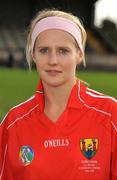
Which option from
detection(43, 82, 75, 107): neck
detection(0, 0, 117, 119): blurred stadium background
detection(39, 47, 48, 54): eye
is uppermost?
detection(0, 0, 117, 119): blurred stadium background

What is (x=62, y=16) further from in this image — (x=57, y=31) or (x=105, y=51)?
(x=105, y=51)

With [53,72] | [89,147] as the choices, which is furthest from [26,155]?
[53,72]

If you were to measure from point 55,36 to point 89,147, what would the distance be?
1.94 ft

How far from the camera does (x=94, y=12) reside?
4884 cm

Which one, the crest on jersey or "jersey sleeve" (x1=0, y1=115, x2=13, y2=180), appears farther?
"jersey sleeve" (x1=0, y1=115, x2=13, y2=180)

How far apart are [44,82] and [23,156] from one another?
1.34ft

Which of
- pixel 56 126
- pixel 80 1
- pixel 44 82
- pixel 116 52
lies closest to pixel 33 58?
pixel 44 82

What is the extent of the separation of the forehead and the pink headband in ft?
0.05

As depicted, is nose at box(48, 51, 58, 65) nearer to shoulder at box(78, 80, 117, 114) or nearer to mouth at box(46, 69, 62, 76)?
mouth at box(46, 69, 62, 76)

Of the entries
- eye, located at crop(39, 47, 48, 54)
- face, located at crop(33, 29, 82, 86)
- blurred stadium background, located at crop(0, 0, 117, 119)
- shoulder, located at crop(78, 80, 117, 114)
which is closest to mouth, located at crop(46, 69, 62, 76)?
face, located at crop(33, 29, 82, 86)

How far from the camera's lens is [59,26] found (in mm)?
3170

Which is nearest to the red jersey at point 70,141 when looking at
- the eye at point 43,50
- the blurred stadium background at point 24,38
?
→ the eye at point 43,50

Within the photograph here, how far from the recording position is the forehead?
3.13 metres

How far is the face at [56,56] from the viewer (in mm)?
3113
